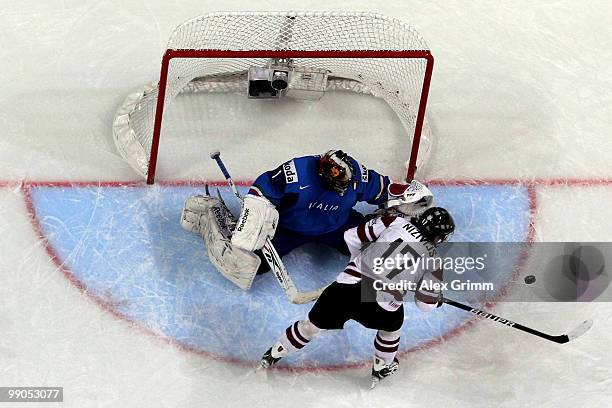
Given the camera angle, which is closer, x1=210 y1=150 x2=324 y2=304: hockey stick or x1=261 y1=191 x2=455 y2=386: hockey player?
x1=261 y1=191 x2=455 y2=386: hockey player

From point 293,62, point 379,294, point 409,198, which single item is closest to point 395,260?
point 379,294

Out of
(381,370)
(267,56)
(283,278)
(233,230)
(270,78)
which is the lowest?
(381,370)

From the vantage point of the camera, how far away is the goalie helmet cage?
4.50 metres

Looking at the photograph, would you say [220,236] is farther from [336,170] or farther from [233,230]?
[336,170]

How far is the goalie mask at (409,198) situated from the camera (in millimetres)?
4613

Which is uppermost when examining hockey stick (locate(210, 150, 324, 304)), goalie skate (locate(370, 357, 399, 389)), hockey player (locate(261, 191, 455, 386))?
hockey player (locate(261, 191, 455, 386))

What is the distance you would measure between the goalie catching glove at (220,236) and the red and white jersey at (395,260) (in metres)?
0.55

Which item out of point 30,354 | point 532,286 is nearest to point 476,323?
point 532,286

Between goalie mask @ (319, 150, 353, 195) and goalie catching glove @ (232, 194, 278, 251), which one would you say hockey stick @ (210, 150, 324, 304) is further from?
goalie mask @ (319, 150, 353, 195)

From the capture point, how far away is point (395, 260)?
13.2ft

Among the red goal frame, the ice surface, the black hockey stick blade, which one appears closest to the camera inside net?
the ice surface

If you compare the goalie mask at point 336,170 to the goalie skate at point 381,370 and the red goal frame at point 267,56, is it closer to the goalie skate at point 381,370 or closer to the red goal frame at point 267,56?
the red goal frame at point 267,56

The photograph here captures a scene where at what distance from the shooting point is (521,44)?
5.72 metres

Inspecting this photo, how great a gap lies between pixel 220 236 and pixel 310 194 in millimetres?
471
